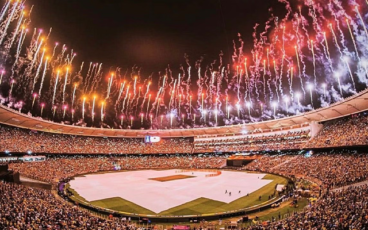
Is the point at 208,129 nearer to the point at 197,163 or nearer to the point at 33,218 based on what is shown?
the point at 197,163

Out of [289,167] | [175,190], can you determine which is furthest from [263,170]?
[175,190]

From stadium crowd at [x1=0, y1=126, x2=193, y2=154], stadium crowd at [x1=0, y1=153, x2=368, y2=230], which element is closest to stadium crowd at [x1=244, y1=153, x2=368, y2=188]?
stadium crowd at [x1=0, y1=153, x2=368, y2=230]

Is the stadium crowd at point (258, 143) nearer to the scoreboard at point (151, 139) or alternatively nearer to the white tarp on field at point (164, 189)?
the scoreboard at point (151, 139)

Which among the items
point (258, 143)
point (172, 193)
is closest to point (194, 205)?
point (172, 193)

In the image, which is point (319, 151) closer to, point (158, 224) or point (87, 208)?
point (158, 224)

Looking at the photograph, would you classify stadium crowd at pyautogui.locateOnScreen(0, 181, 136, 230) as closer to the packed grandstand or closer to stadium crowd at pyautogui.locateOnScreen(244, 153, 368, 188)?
the packed grandstand

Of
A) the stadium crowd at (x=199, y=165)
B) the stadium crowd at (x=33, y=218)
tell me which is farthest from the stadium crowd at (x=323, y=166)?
the stadium crowd at (x=33, y=218)
